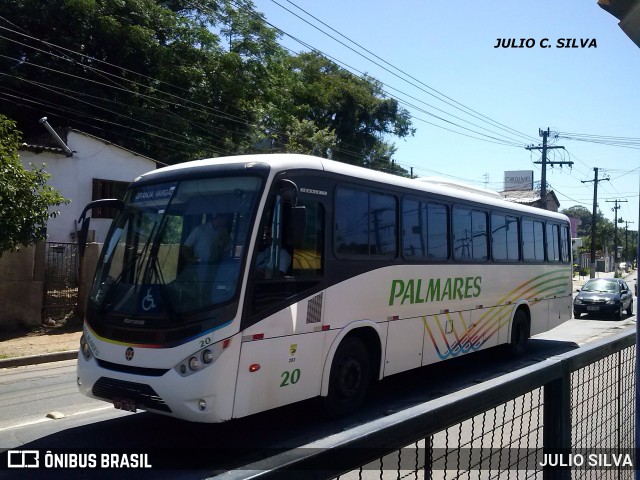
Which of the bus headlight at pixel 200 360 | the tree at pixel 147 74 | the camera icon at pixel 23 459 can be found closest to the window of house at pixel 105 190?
the tree at pixel 147 74

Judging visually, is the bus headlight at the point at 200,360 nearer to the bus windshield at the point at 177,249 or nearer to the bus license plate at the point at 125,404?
the bus windshield at the point at 177,249

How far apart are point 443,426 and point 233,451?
14.6ft

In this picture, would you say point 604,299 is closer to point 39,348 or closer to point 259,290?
point 39,348

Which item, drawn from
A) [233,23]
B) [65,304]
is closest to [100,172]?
[65,304]

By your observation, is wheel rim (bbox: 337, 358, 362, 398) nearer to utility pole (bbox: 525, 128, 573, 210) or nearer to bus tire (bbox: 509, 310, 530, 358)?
bus tire (bbox: 509, 310, 530, 358)

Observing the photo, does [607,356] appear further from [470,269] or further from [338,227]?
[470,269]

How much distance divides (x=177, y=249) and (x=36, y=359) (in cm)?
684

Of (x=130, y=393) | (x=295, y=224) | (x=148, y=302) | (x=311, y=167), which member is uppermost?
(x=311, y=167)

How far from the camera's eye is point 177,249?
671 centimetres

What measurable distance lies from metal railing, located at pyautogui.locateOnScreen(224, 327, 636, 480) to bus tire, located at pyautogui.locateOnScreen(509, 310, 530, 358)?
8.20 m

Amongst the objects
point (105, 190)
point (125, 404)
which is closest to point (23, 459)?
point (125, 404)

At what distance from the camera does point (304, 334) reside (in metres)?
7.02

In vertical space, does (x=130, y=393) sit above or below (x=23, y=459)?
above

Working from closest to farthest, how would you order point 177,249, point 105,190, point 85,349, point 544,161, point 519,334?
point 177,249, point 85,349, point 519,334, point 105,190, point 544,161
